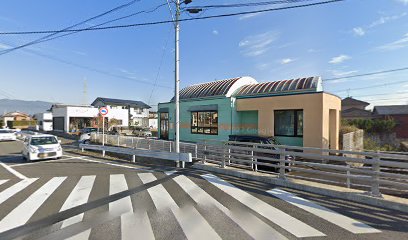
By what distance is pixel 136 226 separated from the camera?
3.95m

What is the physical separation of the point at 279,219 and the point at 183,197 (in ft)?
7.92

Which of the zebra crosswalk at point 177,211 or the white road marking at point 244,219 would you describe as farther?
the zebra crosswalk at point 177,211

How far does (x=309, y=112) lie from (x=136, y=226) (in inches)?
467

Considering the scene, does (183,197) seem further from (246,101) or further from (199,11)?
(246,101)

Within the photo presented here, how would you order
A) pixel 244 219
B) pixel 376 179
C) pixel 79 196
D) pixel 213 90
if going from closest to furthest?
pixel 244 219
pixel 376 179
pixel 79 196
pixel 213 90

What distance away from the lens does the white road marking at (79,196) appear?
Result: 4.20 metres

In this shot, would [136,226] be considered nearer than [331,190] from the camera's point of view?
Yes

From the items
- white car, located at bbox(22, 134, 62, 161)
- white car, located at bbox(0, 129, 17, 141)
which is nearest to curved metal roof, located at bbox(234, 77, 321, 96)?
white car, located at bbox(22, 134, 62, 161)

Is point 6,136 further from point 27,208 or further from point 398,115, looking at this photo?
point 398,115

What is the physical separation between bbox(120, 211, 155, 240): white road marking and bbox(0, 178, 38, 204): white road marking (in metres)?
3.56

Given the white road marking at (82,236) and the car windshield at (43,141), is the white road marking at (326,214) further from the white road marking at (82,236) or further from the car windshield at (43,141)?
the car windshield at (43,141)

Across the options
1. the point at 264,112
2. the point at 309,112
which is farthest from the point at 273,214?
the point at 264,112

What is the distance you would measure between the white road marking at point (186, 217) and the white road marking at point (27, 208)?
8.39ft

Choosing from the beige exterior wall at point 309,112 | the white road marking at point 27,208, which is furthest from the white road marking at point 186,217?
the beige exterior wall at point 309,112
